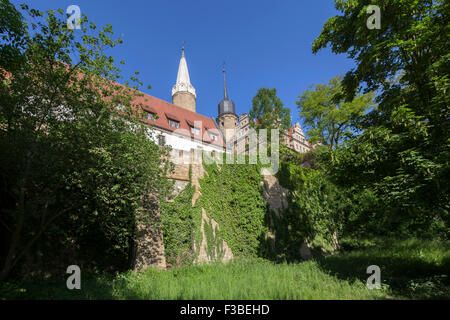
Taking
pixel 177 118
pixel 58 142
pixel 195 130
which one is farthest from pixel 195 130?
pixel 58 142

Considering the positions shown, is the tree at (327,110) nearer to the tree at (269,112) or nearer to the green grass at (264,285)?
the tree at (269,112)

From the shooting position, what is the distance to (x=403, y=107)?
5523mm

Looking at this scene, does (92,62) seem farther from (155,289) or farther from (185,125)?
(185,125)

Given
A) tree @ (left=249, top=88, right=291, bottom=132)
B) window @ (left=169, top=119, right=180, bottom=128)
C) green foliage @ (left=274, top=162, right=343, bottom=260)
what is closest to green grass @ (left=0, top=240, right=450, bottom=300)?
green foliage @ (left=274, top=162, right=343, bottom=260)

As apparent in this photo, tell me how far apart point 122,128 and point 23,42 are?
3.37 meters

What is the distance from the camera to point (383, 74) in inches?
285

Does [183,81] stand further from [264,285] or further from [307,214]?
[264,285]

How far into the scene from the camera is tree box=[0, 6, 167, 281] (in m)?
5.95

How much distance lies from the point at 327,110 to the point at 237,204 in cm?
1276

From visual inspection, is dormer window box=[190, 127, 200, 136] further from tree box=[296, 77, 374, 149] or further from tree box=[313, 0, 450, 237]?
tree box=[313, 0, 450, 237]

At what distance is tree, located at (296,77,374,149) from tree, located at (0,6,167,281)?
16136 millimetres

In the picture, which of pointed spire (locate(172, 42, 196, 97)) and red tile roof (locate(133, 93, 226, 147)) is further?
pointed spire (locate(172, 42, 196, 97))

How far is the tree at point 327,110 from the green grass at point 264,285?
12243 mm
